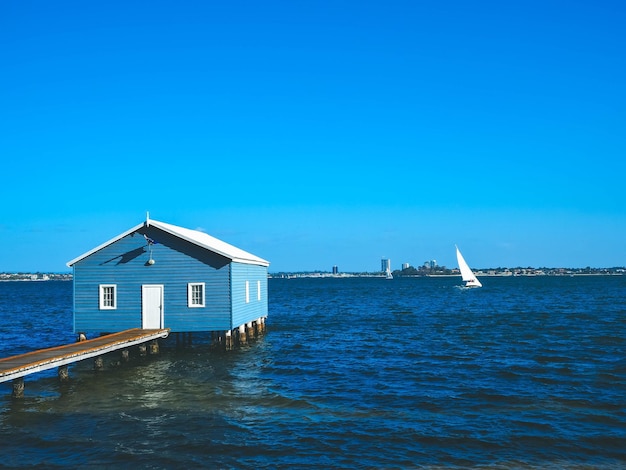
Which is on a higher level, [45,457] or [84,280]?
[84,280]

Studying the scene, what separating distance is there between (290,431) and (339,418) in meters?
1.95

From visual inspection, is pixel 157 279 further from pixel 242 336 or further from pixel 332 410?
pixel 332 410

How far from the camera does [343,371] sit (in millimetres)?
26016

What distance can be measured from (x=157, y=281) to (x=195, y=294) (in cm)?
196

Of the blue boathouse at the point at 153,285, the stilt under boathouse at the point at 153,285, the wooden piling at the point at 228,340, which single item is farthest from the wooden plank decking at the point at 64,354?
the wooden piling at the point at 228,340

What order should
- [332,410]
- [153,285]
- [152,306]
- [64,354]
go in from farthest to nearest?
1. [152,306]
2. [153,285]
3. [64,354]
4. [332,410]

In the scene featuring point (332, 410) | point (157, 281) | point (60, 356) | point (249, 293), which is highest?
point (157, 281)

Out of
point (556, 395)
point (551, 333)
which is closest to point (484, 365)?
point (556, 395)

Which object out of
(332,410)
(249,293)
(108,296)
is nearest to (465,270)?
(249,293)

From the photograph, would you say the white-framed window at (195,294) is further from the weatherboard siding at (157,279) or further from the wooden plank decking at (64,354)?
the wooden plank decking at (64,354)

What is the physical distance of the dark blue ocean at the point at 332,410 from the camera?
1448 cm

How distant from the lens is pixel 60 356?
21.5 meters

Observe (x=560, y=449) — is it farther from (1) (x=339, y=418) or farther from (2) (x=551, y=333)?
(2) (x=551, y=333)

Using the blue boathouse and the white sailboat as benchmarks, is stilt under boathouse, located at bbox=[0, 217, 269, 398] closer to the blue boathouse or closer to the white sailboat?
the blue boathouse
